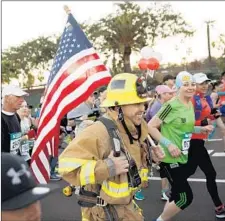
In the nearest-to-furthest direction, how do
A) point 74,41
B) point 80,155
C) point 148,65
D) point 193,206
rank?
point 80,155 < point 74,41 < point 193,206 < point 148,65

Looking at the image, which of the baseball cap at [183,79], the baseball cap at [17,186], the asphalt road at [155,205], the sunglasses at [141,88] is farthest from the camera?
the asphalt road at [155,205]

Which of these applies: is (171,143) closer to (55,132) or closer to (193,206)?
(55,132)

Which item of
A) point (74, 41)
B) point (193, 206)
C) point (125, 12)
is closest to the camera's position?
point (74, 41)

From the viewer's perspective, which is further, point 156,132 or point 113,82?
point 156,132

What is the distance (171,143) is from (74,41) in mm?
1431

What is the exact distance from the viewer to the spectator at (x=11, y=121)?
4625 millimetres

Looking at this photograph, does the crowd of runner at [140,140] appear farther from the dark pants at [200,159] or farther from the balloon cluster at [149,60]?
the balloon cluster at [149,60]

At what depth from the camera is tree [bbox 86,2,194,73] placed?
37.5 metres

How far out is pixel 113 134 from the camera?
8.32 feet

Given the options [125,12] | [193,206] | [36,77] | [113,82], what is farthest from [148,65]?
[36,77]

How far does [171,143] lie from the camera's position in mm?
3768

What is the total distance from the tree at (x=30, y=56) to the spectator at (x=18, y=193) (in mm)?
Result: 41137

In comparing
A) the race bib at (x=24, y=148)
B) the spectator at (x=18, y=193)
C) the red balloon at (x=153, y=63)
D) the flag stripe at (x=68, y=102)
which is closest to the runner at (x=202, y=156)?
the flag stripe at (x=68, y=102)

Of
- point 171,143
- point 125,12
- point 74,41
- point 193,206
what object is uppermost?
point 125,12
